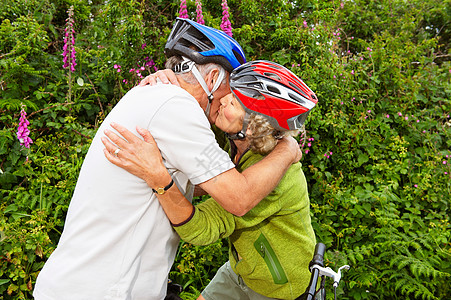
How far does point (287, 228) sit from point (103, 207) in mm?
974

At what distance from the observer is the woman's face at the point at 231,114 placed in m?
2.21

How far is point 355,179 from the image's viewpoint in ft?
15.9

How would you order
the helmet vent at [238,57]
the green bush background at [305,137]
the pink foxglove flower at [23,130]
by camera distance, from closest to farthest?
the helmet vent at [238,57] → the pink foxglove flower at [23,130] → the green bush background at [305,137]

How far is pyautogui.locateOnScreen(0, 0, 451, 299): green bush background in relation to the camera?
3732 mm

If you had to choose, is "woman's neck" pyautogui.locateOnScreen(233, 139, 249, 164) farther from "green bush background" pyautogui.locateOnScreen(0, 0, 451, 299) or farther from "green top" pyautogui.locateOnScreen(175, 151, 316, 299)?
"green bush background" pyautogui.locateOnScreen(0, 0, 451, 299)

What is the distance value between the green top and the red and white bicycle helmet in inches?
9.7

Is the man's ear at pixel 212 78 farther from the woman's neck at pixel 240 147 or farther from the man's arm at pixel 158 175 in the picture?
the man's arm at pixel 158 175

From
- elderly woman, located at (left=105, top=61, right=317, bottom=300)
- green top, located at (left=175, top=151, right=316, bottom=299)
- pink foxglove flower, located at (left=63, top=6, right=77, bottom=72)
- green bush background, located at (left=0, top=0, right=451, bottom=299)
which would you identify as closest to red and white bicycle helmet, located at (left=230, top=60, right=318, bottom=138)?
elderly woman, located at (left=105, top=61, right=317, bottom=300)

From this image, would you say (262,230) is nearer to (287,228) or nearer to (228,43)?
(287,228)

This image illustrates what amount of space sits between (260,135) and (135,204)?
795mm

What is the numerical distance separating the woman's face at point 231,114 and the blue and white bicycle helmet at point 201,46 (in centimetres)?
18

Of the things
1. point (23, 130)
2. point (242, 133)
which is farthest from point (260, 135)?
point (23, 130)

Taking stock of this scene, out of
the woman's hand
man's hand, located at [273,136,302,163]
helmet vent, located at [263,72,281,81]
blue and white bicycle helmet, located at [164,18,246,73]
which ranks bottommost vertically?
man's hand, located at [273,136,302,163]

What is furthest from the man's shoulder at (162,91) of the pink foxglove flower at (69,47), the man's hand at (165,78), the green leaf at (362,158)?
the green leaf at (362,158)
